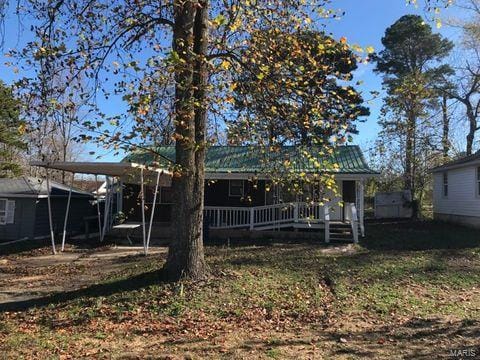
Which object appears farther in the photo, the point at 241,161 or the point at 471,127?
the point at 471,127

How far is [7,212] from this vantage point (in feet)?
66.5

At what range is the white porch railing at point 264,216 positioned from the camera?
58.0 feet

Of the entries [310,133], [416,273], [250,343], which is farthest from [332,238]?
[250,343]

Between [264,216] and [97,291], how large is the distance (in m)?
10.2

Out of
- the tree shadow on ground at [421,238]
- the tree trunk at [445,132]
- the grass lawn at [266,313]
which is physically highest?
the tree trunk at [445,132]

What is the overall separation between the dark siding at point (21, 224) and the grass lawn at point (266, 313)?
8.64 m

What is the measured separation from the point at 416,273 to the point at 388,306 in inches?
113

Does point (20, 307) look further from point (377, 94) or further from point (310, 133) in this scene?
point (377, 94)

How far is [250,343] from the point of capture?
627 centimetres

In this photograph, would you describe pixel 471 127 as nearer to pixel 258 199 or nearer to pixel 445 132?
pixel 445 132

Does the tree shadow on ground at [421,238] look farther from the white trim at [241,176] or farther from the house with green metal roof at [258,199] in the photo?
the white trim at [241,176]

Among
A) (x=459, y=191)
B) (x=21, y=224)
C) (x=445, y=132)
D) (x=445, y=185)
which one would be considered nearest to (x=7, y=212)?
(x=21, y=224)

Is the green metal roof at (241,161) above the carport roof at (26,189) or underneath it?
above

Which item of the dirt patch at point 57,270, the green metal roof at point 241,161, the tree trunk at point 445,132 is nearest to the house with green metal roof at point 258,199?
the green metal roof at point 241,161
